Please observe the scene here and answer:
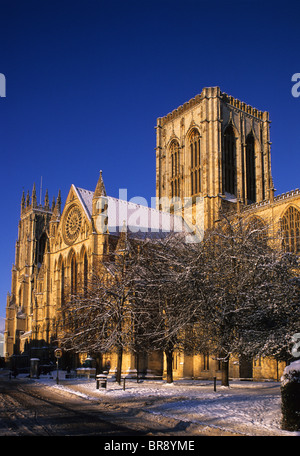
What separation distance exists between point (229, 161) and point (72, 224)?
19084 mm

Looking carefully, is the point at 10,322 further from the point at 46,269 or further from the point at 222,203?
the point at 222,203

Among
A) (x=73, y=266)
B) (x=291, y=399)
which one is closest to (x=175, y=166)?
(x=73, y=266)

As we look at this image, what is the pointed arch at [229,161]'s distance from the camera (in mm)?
56406

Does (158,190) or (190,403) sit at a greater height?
(158,190)

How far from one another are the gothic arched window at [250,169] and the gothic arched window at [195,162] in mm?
5973

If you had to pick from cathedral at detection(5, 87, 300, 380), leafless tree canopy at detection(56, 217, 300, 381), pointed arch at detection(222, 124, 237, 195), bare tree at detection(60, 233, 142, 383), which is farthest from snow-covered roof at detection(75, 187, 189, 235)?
leafless tree canopy at detection(56, 217, 300, 381)

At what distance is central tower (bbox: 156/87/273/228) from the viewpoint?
54844 mm

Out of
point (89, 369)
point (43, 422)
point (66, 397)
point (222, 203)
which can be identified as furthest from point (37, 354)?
point (43, 422)

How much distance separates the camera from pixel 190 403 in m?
16.7

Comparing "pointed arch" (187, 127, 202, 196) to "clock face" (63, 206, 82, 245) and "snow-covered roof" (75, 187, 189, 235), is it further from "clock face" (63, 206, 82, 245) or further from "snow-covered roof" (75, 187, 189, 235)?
"clock face" (63, 206, 82, 245)

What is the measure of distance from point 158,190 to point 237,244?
41947 millimetres

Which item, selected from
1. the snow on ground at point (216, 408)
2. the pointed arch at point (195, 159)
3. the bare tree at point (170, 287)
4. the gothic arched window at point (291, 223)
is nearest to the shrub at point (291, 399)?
the snow on ground at point (216, 408)

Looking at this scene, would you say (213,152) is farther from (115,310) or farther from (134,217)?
(115,310)

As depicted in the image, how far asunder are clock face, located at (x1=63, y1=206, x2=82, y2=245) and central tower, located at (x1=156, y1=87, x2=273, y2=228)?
39.2ft
